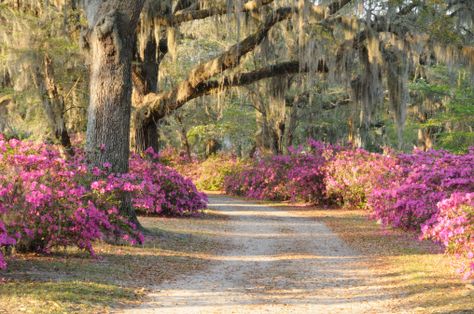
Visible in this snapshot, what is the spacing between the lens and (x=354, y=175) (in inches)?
701

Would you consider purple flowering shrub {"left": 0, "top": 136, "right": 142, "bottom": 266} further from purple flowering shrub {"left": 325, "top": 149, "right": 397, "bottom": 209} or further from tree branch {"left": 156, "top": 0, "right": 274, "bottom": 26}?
purple flowering shrub {"left": 325, "top": 149, "right": 397, "bottom": 209}

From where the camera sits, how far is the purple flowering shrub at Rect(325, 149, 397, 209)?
17.1m

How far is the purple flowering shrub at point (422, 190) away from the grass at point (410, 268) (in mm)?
352

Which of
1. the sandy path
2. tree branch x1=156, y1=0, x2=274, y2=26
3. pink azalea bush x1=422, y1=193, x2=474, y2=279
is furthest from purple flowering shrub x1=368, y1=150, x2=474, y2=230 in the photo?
tree branch x1=156, y1=0, x2=274, y2=26

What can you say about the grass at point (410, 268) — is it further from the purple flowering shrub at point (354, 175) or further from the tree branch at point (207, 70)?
the tree branch at point (207, 70)

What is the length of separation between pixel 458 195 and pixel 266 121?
1835 centimetres

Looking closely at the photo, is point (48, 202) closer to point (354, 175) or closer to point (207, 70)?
point (207, 70)

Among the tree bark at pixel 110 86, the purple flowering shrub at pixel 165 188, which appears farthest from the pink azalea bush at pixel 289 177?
the tree bark at pixel 110 86

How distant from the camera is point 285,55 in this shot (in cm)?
2097

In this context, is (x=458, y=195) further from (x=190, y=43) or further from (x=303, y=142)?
(x=303, y=142)

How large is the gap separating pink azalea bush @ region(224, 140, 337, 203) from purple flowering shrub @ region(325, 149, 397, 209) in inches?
24.9

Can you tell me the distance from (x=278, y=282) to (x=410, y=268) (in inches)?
81.2

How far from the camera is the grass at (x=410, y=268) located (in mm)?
6465

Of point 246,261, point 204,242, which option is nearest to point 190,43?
point 204,242
